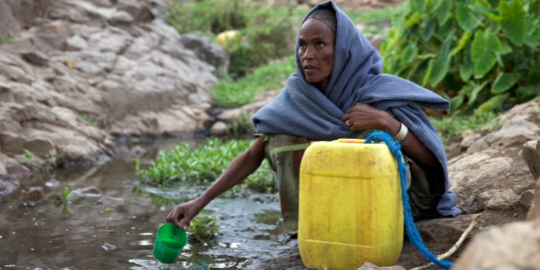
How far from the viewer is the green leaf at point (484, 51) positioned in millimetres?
6035

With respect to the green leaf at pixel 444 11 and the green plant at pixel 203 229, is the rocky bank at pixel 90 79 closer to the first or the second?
the green plant at pixel 203 229

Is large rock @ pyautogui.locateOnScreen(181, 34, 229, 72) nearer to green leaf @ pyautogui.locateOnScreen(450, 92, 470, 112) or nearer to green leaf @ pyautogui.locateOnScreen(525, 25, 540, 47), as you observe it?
green leaf @ pyautogui.locateOnScreen(450, 92, 470, 112)

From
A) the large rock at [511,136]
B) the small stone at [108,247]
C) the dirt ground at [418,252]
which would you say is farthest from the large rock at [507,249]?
the large rock at [511,136]

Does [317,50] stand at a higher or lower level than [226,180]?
higher

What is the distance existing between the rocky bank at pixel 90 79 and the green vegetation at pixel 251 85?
27 centimetres

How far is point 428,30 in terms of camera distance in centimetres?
701

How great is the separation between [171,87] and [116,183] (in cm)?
449

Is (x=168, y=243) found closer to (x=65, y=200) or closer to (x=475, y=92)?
(x=65, y=200)

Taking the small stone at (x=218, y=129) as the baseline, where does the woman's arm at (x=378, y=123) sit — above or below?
above

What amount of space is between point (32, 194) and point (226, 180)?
2.41m

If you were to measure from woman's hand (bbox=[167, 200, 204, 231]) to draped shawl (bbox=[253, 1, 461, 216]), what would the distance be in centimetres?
53

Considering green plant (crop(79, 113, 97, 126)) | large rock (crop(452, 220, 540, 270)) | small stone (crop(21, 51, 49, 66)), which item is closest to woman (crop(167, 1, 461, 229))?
large rock (crop(452, 220, 540, 270))

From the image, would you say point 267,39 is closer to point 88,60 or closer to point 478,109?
point 88,60

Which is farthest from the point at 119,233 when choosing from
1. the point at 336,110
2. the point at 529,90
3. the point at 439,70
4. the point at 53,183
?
the point at 529,90
